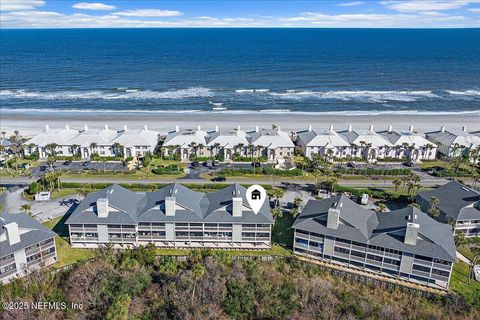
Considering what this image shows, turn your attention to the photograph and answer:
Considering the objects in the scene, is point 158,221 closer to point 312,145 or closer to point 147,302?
point 147,302

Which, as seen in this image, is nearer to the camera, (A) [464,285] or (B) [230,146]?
(A) [464,285]

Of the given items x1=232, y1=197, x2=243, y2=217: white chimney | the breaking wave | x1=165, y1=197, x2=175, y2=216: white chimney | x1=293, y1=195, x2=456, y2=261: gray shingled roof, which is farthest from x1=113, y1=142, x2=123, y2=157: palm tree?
the breaking wave

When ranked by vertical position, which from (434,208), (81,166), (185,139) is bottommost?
(81,166)

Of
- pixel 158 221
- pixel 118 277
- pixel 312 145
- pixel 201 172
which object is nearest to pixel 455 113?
pixel 312 145

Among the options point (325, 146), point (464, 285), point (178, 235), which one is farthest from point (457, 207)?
point (178, 235)

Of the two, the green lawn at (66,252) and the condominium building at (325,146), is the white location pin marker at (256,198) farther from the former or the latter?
the condominium building at (325,146)

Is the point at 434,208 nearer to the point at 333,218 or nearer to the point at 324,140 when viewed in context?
the point at 333,218

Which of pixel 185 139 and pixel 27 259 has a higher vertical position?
pixel 185 139
